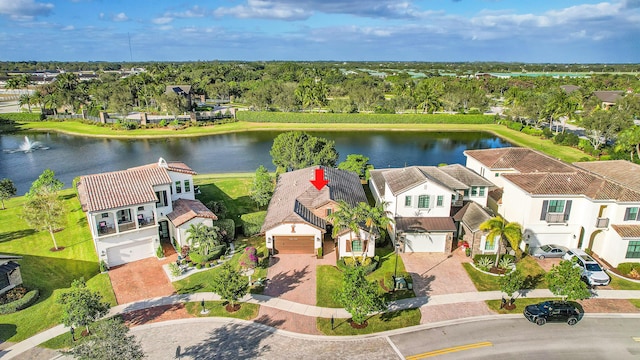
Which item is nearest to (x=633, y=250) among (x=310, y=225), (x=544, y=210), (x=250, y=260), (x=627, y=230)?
(x=627, y=230)

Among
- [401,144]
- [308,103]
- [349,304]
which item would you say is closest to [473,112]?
[401,144]

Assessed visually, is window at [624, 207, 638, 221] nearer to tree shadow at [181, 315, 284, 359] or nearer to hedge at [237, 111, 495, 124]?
tree shadow at [181, 315, 284, 359]

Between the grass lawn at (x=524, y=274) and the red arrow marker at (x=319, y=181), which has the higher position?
the red arrow marker at (x=319, y=181)

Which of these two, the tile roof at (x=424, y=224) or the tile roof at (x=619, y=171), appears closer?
the tile roof at (x=424, y=224)

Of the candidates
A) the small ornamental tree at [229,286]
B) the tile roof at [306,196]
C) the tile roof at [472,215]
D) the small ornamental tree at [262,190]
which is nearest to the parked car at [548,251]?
the tile roof at [472,215]

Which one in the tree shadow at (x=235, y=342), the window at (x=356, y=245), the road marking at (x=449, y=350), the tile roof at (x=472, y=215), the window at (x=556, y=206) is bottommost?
the road marking at (x=449, y=350)

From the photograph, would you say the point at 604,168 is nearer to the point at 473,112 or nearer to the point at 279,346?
the point at 279,346

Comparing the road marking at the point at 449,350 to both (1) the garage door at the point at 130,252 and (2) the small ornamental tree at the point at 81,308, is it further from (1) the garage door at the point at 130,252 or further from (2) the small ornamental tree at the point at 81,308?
(1) the garage door at the point at 130,252

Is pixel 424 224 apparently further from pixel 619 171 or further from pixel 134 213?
pixel 134 213
